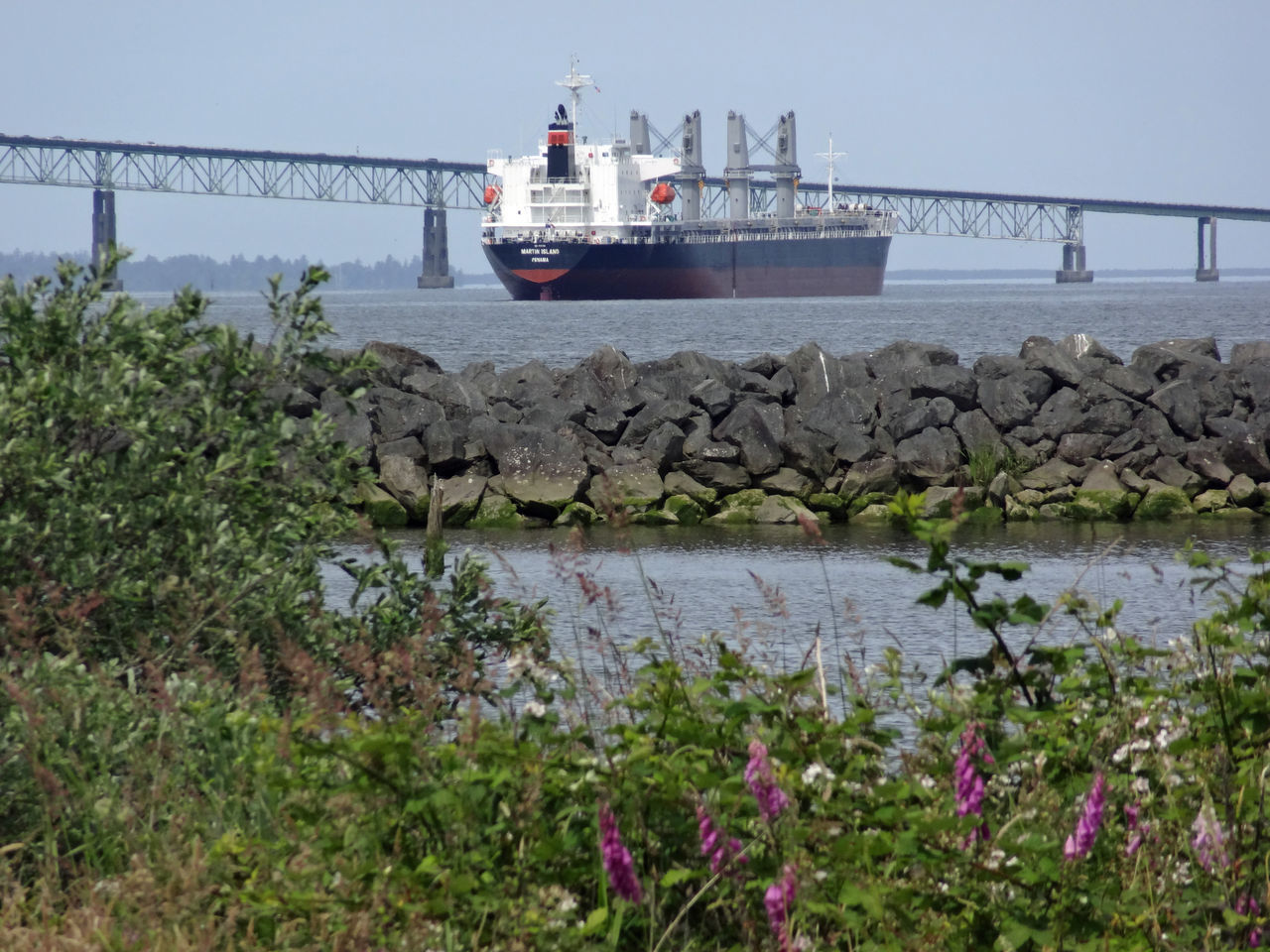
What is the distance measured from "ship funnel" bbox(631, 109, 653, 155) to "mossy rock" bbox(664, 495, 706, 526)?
3156 inches

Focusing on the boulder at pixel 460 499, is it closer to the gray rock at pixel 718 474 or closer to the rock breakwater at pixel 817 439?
the rock breakwater at pixel 817 439

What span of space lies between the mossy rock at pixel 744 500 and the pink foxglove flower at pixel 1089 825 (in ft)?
38.7

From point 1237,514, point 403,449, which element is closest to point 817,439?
point 1237,514

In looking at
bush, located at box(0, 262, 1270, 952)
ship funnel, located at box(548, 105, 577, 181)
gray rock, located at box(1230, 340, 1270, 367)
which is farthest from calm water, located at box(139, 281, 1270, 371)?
bush, located at box(0, 262, 1270, 952)

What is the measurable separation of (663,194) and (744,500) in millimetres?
74054

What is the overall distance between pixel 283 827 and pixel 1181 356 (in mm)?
16766

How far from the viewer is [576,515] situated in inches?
536

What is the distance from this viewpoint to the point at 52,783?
2.43 meters

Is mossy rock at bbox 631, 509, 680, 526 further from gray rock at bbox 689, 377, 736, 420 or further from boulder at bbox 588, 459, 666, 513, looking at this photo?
gray rock at bbox 689, 377, 736, 420

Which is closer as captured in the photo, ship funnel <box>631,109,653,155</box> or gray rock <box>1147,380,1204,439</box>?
gray rock <box>1147,380,1204,439</box>

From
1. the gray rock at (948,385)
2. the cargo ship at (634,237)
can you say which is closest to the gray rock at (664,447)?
the gray rock at (948,385)

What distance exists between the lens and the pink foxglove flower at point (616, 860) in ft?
6.13

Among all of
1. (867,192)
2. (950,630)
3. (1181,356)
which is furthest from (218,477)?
(867,192)

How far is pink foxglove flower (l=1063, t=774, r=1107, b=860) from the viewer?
78.9 inches
